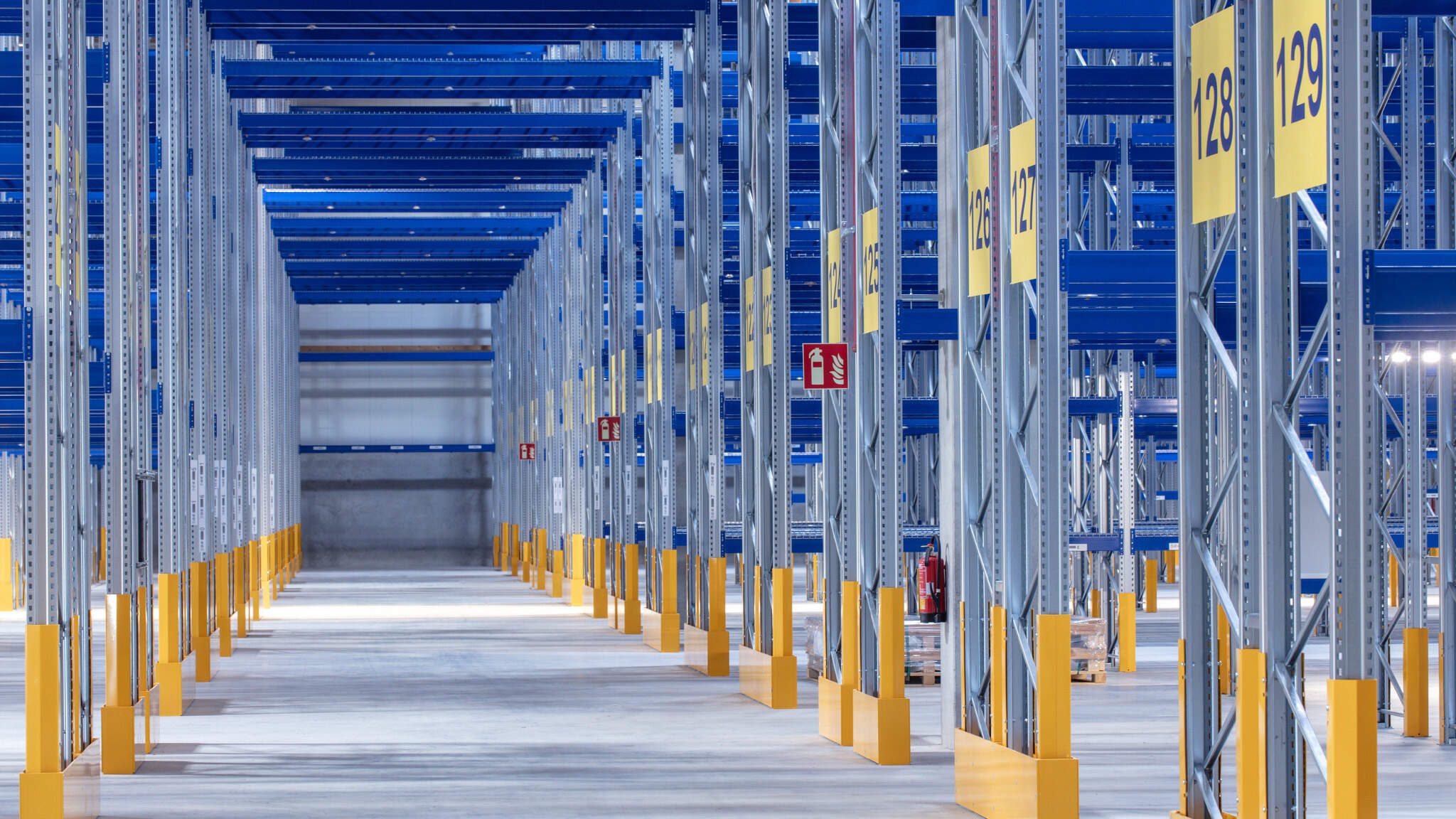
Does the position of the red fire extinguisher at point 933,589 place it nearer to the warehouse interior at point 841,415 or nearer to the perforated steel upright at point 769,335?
the warehouse interior at point 841,415

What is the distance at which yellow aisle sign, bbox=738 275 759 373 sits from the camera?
16438 millimetres

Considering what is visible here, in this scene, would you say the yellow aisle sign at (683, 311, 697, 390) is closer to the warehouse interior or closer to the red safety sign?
the warehouse interior

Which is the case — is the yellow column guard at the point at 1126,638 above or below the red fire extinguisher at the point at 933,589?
below

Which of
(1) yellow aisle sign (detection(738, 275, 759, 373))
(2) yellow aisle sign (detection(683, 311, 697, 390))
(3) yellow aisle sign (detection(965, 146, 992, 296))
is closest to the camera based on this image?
(3) yellow aisle sign (detection(965, 146, 992, 296))

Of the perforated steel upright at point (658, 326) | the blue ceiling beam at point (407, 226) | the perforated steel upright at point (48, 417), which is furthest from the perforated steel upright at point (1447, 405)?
the blue ceiling beam at point (407, 226)

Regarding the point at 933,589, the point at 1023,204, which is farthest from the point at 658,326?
the point at 1023,204

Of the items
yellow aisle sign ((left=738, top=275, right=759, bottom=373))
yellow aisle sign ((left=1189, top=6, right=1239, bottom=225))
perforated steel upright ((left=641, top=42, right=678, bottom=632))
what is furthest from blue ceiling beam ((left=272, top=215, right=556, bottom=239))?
yellow aisle sign ((left=1189, top=6, right=1239, bottom=225))

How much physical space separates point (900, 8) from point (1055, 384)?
19.6ft

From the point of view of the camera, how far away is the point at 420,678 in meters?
19.2

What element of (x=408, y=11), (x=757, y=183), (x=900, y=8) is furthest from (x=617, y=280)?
(x=900, y=8)

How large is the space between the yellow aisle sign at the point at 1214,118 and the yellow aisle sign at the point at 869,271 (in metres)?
4.77

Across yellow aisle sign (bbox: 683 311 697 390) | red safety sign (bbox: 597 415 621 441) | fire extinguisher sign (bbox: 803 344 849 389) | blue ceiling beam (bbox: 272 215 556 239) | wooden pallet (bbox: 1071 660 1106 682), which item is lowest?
wooden pallet (bbox: 1071 660 1106 682)

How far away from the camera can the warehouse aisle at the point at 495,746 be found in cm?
1103

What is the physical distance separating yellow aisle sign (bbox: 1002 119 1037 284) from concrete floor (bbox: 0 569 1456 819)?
301 centimetres
